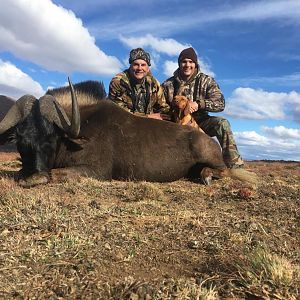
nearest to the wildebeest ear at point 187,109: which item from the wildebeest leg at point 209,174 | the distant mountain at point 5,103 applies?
the wildebeest leg at point 209,174

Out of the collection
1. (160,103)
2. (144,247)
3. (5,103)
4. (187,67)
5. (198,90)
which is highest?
(5,103)

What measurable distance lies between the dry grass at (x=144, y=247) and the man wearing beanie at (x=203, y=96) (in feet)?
10.4

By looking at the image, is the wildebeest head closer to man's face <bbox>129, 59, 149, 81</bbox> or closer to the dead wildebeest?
the dead wildebeest

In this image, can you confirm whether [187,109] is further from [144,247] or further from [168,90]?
[144,247]

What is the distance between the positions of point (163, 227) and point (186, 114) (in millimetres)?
4436

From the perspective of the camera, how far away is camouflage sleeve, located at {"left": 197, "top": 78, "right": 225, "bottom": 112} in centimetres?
812

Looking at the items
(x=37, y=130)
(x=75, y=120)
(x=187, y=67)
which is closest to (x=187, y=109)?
(x=187, y=67)

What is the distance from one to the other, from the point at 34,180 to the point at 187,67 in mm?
4156

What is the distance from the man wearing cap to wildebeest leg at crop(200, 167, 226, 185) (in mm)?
1748

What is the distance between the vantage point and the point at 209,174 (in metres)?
6.76

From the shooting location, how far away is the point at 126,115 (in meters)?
6.95

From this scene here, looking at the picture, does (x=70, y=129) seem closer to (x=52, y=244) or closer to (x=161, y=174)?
(x=161, y=174)

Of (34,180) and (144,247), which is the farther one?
(34,180)

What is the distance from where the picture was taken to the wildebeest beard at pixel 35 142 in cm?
582
